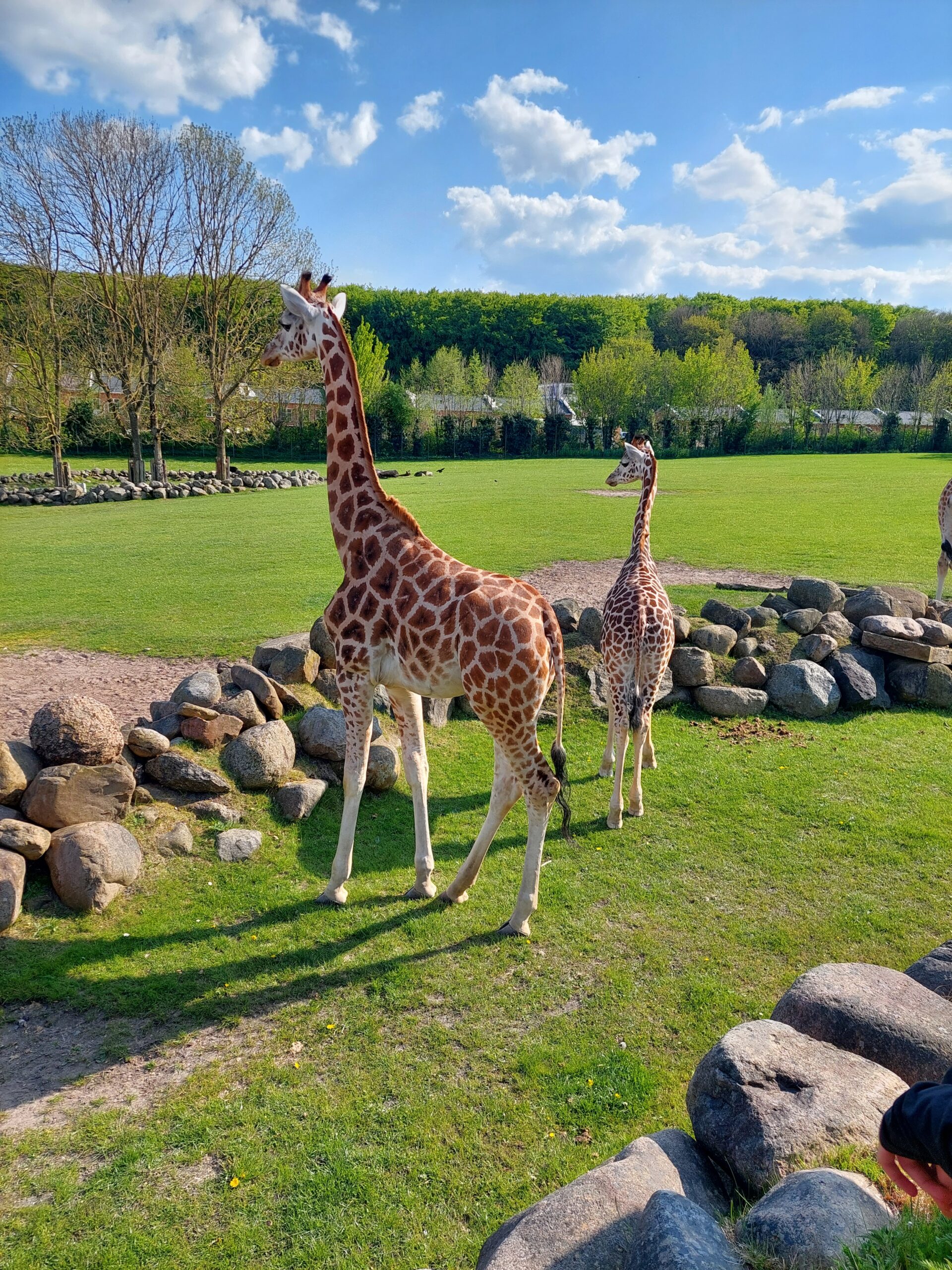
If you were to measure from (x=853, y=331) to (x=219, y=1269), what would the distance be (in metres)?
116

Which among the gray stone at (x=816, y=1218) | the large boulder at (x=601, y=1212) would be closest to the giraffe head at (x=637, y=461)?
the large boulder at (x=601, y=1212)

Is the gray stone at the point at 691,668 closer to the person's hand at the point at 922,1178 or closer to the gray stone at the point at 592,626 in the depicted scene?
the gray stone at the point at 592,626

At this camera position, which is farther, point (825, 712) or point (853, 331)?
point (853, 331)

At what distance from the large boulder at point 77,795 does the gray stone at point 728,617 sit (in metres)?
7.94

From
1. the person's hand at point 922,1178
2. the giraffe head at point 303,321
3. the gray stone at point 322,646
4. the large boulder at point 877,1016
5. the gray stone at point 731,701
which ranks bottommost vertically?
the large boulder at point 877,1016

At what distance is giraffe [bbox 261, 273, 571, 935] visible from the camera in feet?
18.0

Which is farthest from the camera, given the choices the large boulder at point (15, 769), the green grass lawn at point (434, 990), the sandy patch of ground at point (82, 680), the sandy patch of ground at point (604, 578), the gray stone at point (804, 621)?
the sandy patch of ground at point (604, 578)

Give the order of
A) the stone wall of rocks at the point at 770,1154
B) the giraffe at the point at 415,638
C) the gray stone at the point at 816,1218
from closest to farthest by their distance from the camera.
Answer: the gray stone at the point at 816,1218, the stone wall of rocks at the point at 770,1154, the giraffe at the point at 415,638

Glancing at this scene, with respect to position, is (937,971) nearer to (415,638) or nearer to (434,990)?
(434,990)

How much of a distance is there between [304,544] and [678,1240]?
18.6 meters

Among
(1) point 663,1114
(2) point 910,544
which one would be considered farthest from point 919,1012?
(2) point 910,544

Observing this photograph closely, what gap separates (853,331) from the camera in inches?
3903

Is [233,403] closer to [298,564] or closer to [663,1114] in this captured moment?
[298,564]

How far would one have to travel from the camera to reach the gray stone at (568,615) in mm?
10508
